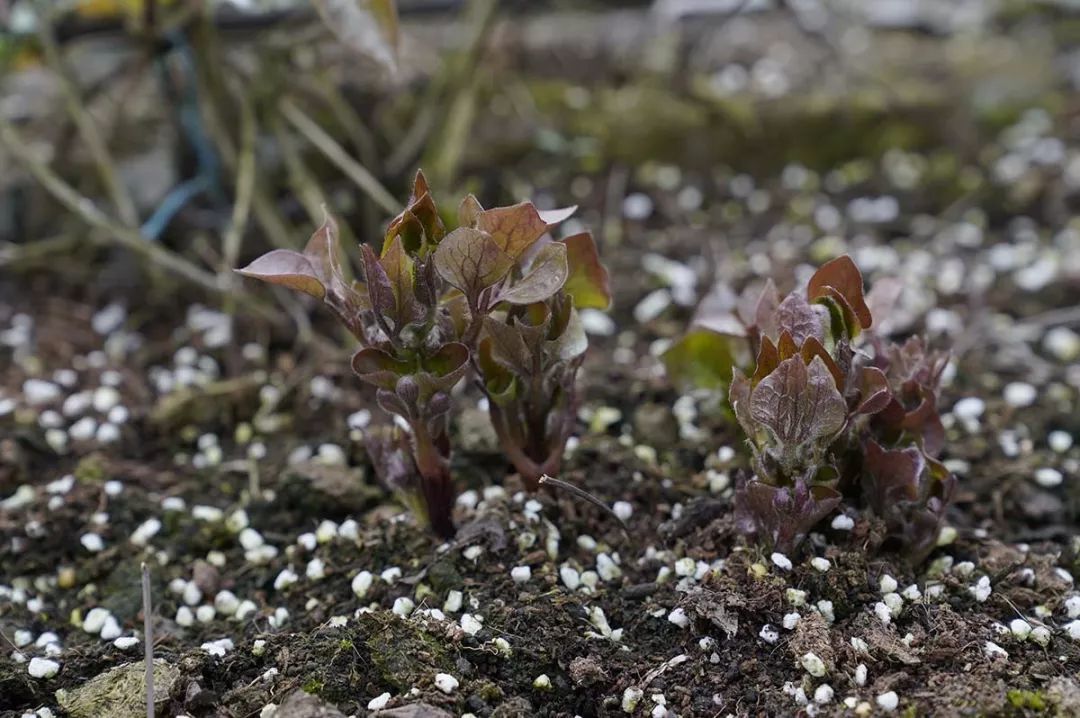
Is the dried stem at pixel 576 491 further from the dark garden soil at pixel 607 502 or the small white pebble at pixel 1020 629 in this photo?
the small white pebble at pixel 1020 629

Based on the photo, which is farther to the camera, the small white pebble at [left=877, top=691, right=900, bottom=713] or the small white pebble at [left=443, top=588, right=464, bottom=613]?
the small white pebble at [left=443, top=588, right=464, bottom=613]

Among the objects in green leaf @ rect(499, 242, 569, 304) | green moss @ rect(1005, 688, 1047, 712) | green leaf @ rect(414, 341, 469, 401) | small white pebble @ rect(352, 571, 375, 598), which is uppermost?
green leaf @ rect(499, 242, 569, 304)

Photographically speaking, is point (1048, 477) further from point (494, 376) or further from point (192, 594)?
point (192, 594)

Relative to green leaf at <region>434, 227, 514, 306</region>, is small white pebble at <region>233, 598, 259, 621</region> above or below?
below

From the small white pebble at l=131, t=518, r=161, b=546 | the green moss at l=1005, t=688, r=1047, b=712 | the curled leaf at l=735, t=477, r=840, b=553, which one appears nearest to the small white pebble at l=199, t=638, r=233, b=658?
the small white pebble at l=131, t=518, r=161, b=546

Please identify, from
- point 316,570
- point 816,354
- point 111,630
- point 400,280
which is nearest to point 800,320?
point 816,354

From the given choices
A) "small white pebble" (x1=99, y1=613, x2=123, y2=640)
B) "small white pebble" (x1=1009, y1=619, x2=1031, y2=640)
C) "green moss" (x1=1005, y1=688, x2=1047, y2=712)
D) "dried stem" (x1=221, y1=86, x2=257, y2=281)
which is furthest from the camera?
"dried stem" (x1=221, y1=86, x2=257, y2=281)

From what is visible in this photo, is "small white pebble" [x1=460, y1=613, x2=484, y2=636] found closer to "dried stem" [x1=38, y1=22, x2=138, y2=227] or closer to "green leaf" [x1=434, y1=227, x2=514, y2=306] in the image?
"green leaf" [x1=434, y1=227, x2=514, y2=306]
